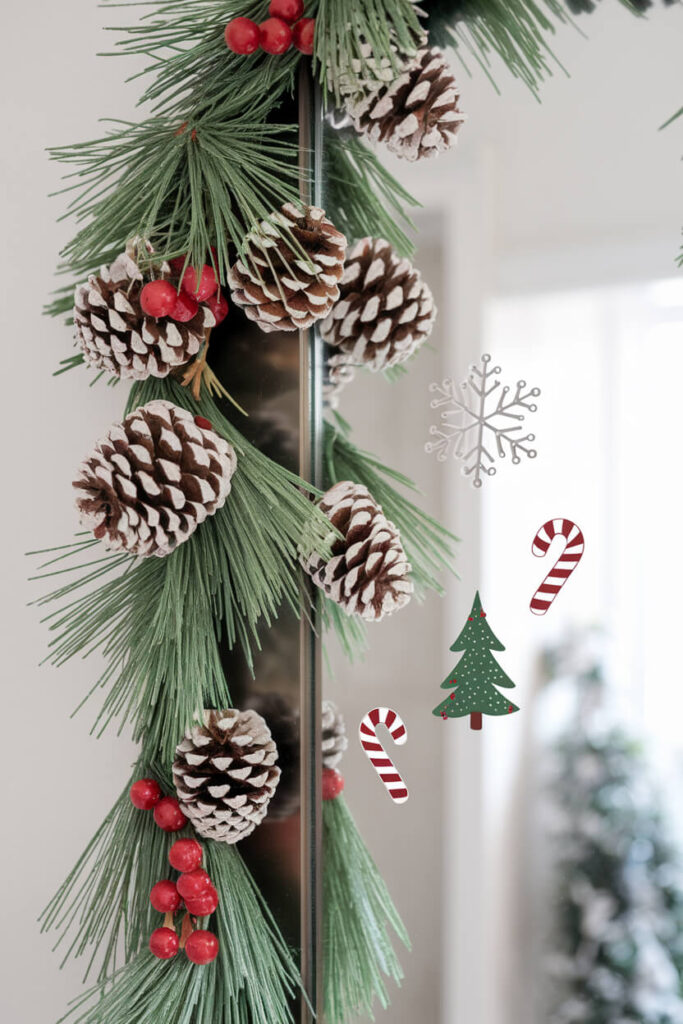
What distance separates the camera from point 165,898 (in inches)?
23.3

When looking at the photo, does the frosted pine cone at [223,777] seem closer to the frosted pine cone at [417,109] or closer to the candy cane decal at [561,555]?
the candy cane decal at [561,555]

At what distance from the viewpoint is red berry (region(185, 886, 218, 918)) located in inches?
23.1

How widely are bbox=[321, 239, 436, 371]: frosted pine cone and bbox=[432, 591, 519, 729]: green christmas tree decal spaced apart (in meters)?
0.19

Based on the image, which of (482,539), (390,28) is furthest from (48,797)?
(390,28)

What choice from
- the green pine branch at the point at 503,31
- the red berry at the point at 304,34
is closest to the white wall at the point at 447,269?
the green pine branch at the point at 503,31

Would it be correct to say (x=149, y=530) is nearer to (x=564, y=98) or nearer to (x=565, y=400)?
(x=565, y=400)

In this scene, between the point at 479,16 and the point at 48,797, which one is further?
the point at 48,797

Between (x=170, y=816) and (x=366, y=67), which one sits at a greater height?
(x=366, y=67)

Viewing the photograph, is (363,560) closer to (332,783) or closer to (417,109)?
(332,783)

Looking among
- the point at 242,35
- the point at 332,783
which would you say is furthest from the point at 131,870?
the point at 242,35

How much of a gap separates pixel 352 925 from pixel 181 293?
1.61ft

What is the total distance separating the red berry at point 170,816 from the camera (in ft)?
2.02

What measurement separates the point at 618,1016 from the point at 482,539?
348 millimetres

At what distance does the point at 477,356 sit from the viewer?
1.92 ft
